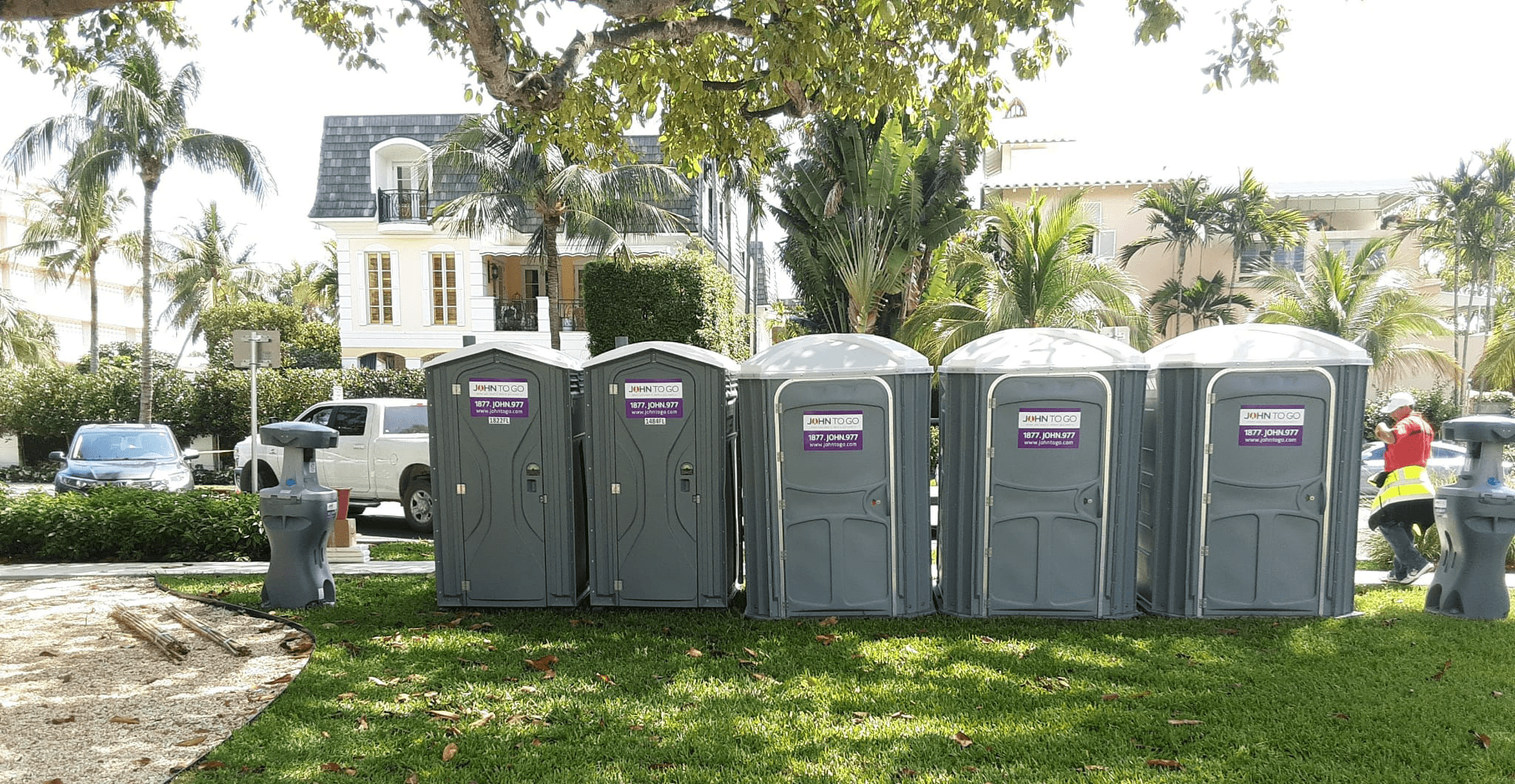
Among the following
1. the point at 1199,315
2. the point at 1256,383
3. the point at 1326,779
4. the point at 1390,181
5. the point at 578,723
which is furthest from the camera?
the point at 1390,181

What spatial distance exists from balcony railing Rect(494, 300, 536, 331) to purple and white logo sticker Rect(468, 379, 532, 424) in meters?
20.2

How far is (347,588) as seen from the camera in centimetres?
776

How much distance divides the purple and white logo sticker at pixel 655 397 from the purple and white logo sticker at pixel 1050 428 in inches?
93.9

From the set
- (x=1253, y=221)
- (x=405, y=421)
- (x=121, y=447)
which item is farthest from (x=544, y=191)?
(x=1253, y=221)

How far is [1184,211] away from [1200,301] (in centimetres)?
257

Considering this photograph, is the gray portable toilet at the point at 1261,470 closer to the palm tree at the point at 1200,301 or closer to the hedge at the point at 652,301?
the hedge at the point at 652,301

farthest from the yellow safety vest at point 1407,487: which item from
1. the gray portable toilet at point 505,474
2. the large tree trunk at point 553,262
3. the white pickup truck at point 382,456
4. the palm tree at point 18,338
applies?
the palm tree at point 18,338

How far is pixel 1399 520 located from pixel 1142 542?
8.19 feet

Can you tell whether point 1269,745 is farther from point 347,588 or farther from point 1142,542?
point 347,588

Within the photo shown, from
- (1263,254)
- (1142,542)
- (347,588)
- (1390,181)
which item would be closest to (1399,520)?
(1142,542)

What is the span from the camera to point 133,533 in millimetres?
9523

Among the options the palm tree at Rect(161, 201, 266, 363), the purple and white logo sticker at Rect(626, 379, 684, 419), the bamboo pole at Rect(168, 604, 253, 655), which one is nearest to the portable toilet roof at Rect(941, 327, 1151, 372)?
the purple and white logo sticker at Rect(626, 379, 684, 419)

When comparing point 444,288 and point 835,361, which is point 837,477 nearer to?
point 835,361

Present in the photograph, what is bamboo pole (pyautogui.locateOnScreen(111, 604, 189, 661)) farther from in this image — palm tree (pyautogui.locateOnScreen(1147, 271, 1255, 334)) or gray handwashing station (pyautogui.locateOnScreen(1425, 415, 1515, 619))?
palm tree (pyautogui.locateOnScreen(1147, 271, 1255, 334))
